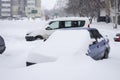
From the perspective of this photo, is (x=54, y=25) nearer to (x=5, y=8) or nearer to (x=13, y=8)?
(x=5, y=8)

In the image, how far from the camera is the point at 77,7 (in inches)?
2744

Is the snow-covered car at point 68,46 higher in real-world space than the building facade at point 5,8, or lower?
lower

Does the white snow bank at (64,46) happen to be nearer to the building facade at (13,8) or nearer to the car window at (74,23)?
the car window at (74,23)

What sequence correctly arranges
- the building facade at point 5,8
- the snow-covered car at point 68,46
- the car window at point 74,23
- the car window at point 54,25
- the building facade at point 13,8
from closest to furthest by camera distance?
the snow-covered car at point 68,46
the car window at point 74,23
the car window at point 54,25
the building facade at point 5,8
the building facade at point 13,8

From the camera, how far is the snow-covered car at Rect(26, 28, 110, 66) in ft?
32.6

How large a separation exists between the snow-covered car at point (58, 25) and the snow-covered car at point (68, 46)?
8807mm

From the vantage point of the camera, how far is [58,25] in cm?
2255

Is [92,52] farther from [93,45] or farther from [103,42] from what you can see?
[103,42]

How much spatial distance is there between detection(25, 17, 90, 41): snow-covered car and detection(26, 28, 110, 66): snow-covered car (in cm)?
881

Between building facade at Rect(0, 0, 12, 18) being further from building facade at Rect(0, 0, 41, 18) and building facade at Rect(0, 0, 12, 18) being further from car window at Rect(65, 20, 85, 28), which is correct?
car window at Rect(65, 20, 85, 28)

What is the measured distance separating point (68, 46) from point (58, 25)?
1215 centimetres

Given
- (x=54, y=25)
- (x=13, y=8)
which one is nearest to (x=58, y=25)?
(x=54, y=25)

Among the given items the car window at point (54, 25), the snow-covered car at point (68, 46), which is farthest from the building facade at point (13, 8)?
the snow-covered car at point (68, 46)

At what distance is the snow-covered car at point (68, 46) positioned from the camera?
9.92 m
